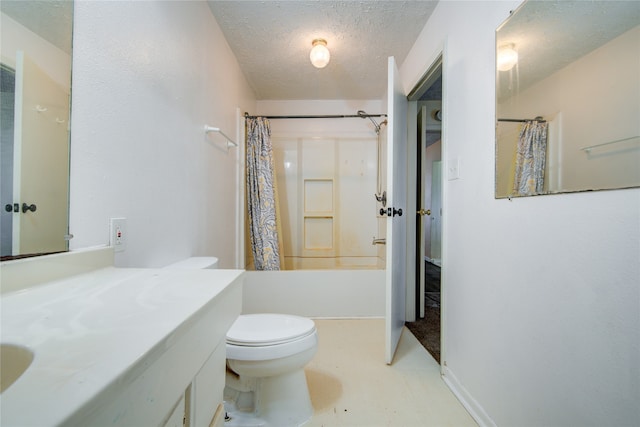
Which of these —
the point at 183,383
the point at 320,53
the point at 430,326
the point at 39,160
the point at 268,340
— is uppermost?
the point at 320,53

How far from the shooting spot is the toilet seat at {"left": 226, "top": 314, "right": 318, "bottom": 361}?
109 centimetres

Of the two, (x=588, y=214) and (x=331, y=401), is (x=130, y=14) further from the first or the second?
(x=331, y=401)

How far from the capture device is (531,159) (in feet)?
3.01

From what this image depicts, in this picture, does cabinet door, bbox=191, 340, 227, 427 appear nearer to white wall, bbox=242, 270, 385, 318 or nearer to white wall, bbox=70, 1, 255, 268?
white wall, bbox=70, 1, 255, 268

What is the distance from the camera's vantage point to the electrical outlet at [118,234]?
873 millimetres

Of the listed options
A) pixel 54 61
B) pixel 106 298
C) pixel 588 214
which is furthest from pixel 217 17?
pixel 588 214

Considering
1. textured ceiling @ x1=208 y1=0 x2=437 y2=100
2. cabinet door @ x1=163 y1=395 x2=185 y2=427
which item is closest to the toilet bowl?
cabinet door @ x1=163 y1=395 x2=185 y2=427

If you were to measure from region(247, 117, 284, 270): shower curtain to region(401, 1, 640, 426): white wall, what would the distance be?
5.02 ft

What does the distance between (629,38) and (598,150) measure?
0.26 m

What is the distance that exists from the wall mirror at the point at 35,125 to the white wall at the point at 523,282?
143 centimetres

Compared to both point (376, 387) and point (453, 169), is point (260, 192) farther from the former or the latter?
point (376, 387)

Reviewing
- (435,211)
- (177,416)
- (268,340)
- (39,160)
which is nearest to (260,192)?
(268,340)

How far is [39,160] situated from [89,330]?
0.56 meters

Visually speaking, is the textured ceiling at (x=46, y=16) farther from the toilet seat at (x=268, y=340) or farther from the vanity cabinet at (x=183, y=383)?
the toilet seat at (x=268, y=340)
